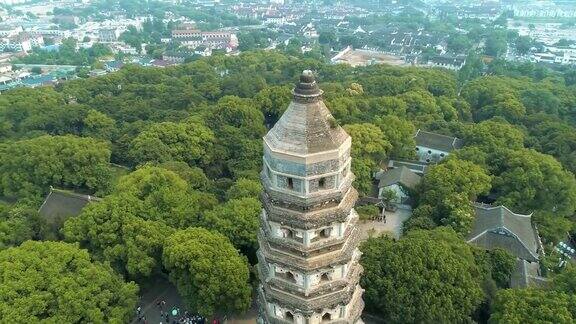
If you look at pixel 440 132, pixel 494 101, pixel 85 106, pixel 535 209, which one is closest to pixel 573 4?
pixel 494 101

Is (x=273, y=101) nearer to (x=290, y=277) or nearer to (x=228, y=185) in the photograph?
(x=228, y=185)

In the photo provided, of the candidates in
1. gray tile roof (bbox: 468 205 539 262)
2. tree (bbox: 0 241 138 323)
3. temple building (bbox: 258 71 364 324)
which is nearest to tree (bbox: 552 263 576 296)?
gray tile roof (bbox: 468 205 539 262)

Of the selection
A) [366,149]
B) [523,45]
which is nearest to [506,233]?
[366,149]

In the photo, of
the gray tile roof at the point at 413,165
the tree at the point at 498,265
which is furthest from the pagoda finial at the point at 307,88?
the gray tile roof at the point at 413,165

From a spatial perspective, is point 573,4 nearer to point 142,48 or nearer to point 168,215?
point 142,48

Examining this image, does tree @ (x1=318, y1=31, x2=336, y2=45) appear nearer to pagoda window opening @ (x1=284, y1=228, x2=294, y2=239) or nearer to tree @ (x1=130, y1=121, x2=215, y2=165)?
tree @ (x1=130, y1=121, x2=215, y2=165)

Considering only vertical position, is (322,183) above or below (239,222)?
above
